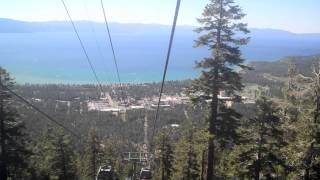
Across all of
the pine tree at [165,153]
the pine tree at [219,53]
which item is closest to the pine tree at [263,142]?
the pine tree at [219,53]

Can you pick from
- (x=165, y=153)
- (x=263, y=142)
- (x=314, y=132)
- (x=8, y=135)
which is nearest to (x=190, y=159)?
(x=165, y=153)

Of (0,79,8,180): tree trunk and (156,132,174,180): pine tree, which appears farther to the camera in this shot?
(156,132,174,180): pine tree

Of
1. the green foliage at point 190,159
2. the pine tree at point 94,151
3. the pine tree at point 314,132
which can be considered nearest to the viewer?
the pine tree at point 314,132

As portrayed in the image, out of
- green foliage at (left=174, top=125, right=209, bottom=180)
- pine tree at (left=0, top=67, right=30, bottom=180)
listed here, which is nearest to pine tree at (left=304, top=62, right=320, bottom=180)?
green foliage at (left=174, top=125, right=209, bottom=180)

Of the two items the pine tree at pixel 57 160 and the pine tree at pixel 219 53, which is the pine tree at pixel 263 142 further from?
the pine tree at pixel 57 160

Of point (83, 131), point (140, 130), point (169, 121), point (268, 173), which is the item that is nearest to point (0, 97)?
point (268, 173)

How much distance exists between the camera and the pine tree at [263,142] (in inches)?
725

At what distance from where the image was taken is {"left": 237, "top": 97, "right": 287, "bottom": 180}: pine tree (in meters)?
18.4

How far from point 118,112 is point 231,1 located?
5577 inches

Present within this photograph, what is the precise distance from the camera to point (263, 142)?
1873cm

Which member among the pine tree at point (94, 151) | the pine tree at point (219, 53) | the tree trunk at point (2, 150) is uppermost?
the pine tree at point (219, 53)

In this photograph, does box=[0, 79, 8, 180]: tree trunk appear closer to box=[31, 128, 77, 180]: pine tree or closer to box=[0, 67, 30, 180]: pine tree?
box=[0, 67, 30, 180]: pine tree

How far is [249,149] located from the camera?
1889cm

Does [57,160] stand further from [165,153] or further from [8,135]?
[8,135]
